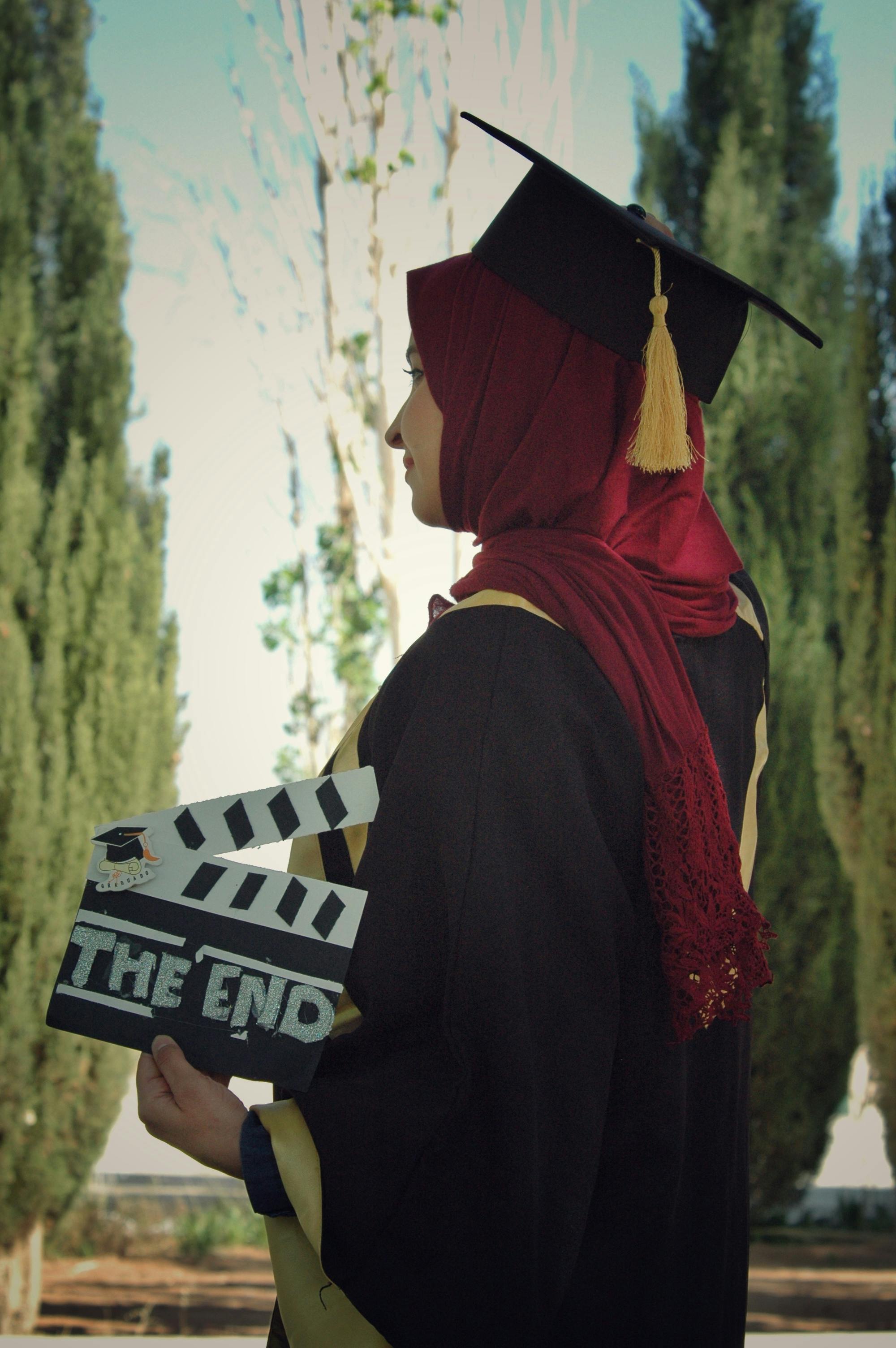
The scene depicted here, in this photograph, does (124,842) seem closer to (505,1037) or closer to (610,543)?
(505,1037)

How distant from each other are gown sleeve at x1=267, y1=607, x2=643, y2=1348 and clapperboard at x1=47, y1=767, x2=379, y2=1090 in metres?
0.06

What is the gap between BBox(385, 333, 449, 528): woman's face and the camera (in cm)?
131

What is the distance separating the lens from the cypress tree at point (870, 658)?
4.20 metres

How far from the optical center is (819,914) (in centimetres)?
449

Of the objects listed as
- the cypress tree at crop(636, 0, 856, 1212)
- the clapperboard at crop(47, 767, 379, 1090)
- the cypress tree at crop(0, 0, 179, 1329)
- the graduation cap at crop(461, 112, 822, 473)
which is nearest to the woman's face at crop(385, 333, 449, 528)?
the graduation cap at crop(461, 112, 822, 473)

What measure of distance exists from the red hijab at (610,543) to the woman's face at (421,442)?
2 centimetres

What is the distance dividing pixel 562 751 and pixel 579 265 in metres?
0.61

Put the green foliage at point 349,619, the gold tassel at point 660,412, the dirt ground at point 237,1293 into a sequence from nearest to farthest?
the gold tassel at point 660,412
the dirt ground at point 237,1293
the green foliage at point 349,619

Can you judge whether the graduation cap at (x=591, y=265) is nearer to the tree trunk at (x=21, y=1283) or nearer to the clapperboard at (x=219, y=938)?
the clapperboard at (x=219, y=938)

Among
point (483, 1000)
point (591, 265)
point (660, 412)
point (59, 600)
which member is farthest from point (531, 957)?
point (59, 600)

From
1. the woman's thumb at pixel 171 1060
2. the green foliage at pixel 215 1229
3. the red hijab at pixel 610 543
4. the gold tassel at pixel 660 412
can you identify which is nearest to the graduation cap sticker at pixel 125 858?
the woman's thumb at pixel 171 1060

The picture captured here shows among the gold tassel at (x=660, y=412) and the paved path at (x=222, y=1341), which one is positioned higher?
the gold tassel at (x=660, y=412)

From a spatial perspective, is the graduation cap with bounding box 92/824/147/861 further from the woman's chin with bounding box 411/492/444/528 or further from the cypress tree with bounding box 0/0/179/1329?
the cypress tree with bounding box 0/0/179/1329

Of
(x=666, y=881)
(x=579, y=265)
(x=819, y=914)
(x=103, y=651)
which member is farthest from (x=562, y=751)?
(x=819, y=914)
